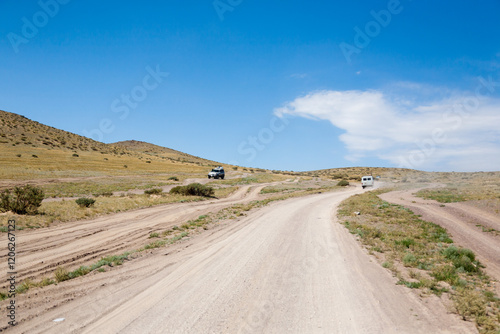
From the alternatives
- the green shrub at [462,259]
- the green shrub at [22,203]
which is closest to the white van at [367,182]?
the green shrub at [462,259]

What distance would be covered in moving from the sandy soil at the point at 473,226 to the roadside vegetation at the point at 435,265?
2.22 ft

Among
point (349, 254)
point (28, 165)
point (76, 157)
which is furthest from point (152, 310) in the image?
point (76, 157)

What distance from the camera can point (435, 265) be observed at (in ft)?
31.5

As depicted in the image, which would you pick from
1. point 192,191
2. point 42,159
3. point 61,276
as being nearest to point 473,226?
point 61,276

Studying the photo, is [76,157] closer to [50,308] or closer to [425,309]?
[50,308]

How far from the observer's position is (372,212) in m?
22.1

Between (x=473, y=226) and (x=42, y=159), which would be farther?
(x=42, y=159)

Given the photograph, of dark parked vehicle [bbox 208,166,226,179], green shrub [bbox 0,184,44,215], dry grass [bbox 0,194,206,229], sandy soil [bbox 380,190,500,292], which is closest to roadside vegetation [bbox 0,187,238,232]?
dry grass [bbox 0,194,206,229]

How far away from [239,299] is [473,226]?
19.0 metres

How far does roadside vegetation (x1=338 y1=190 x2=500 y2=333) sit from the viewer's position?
20.6 ft

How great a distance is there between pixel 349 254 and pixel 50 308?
9.88m

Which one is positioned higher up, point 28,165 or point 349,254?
point 28,165

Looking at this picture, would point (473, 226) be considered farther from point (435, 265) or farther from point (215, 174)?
point (215, 174)

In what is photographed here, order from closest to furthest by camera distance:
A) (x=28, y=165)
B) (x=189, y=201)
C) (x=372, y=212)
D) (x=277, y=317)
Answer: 1. (x=277, y=317)
2. (x=372, y=212)
3. (x=189, y=201)
4. (x=28, y=165)
